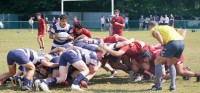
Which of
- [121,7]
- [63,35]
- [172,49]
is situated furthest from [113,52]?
[121,7]

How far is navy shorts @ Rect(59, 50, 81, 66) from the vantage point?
909 cm

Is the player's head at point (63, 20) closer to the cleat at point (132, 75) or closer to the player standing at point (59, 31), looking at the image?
the player standing at point (59, 31)

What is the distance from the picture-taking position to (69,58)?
9.09m

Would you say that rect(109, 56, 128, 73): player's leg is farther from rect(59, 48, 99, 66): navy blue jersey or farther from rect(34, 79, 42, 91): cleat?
rect(34, 79, 42, 91): cleat

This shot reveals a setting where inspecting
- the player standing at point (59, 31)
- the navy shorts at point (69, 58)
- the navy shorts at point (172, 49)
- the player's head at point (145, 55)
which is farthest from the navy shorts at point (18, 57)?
the navy shorts at point (172, 49)

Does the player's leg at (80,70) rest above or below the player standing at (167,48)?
below

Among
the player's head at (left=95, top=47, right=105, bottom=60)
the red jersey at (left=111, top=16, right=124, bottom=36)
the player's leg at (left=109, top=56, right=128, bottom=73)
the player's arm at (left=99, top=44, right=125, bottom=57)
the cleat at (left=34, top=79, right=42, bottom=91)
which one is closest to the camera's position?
the cleat at (left=34, top=79, right=42, bottom=91)

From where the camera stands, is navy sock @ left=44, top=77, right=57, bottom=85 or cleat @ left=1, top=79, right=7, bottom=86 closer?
navy sock @ left=44, top=77, right=57, bottom=85

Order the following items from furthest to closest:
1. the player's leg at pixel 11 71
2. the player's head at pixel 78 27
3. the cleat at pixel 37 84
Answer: the player's head at pixel 78 27 < the player's leg at pixel 11 71 < the cleat at pixel 37 84

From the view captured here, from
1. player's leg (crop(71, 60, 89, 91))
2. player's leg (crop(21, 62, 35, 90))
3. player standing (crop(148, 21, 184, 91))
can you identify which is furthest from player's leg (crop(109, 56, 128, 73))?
player's leg (crop(21, 62, 35, 90))

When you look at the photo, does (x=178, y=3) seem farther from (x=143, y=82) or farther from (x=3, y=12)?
(x=143, y=82)

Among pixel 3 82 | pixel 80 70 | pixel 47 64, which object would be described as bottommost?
pixel 3 82

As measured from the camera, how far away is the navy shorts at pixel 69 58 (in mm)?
9094

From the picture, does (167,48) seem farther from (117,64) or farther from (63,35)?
(63,35)
